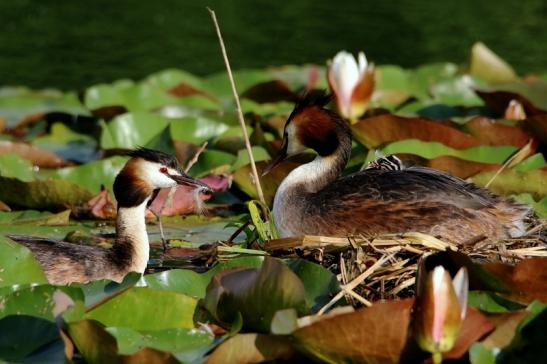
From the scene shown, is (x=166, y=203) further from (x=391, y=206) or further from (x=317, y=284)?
(x=317, y=284)

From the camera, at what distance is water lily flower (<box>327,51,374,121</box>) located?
31.7 feet

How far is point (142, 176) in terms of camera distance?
22.2ft

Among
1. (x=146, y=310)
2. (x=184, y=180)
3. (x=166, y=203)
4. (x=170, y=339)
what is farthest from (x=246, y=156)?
(x=170, y=339)

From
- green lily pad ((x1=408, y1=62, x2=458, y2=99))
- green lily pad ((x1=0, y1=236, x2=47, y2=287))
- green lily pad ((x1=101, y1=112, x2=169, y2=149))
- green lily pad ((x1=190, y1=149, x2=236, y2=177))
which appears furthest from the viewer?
green lily pad ((x1=408, y1=62, x2=458, y2=99))

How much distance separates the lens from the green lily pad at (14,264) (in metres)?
5.53

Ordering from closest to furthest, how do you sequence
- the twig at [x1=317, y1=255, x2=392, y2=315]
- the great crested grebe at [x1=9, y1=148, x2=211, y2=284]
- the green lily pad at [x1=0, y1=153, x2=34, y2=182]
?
1. the twig at [x1=317, y1=255, x2=392, y2=315]
2. the great crested grebe at [x1=9, y1=148, x2=211, y2=284]
3. the green lily pad at [x1=0, y1=153, x2=34, y2=182]

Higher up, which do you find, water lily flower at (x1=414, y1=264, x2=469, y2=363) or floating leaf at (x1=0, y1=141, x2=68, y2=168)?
water lily flower at (x1=414, y1=264, x2=469, y2=363)

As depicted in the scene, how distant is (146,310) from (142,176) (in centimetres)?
172

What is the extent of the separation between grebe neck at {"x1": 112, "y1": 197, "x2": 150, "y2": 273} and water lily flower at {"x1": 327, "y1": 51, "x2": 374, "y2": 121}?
333cm

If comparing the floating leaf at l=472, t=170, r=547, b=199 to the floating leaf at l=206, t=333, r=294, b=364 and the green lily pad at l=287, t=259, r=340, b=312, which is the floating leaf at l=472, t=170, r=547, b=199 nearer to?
the green lily pad at l=287, t=259, r=340, b=312

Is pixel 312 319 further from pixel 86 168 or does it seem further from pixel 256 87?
pixel 256 87

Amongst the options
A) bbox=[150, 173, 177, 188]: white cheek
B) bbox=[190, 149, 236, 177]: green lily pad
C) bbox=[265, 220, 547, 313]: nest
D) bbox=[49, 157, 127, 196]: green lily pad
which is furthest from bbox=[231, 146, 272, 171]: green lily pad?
bbox=[265, 220, 547, 313]: nest

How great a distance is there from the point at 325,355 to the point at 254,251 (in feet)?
4.64

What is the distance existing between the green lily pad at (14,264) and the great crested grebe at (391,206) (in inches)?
64.0
